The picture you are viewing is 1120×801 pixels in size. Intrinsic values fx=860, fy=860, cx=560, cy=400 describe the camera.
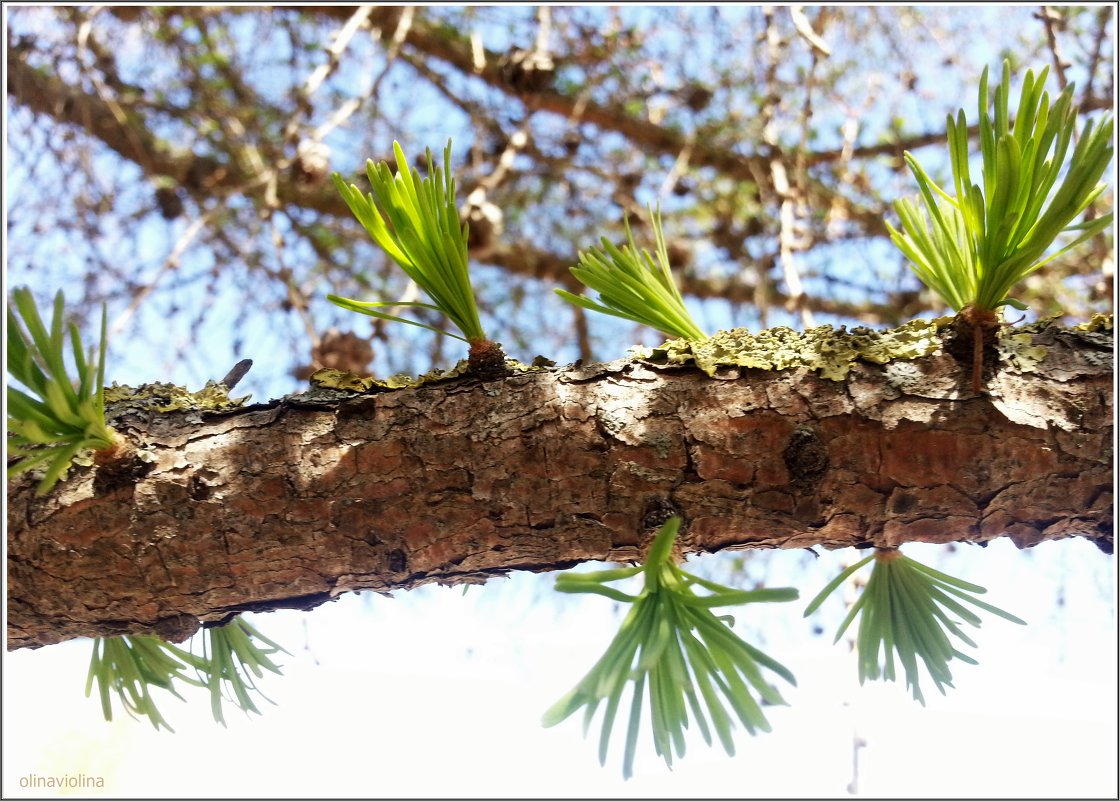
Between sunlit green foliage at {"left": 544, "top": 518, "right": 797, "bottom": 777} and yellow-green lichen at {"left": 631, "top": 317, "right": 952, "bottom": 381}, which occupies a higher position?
yellow-green lichen at {"left": 631, "top": 317, "right": 952, "bottom": 381}

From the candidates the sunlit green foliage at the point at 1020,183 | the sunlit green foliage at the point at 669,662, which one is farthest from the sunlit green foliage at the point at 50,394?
the sunlit green foliage at the point at 1020,183

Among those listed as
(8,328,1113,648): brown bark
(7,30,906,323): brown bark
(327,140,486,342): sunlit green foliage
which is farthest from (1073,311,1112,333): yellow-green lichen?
(7,30,906,323): brown bark

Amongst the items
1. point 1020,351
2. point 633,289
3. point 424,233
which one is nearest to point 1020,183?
point 1020,351

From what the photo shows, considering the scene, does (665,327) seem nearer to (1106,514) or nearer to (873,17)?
(1106,514)

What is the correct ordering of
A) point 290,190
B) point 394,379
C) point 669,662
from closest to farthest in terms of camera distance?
point 669,662 → point 394,379 → point 290,190

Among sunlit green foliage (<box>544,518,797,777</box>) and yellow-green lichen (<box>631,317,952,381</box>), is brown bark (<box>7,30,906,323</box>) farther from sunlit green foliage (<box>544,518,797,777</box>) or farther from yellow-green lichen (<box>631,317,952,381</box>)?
sunlit green foliage (<box>544,518,797,777</box>)

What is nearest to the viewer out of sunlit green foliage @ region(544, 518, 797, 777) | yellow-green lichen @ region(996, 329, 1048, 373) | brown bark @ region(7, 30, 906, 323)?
sunlit green foliage @ region(544, 518, 797, 777)

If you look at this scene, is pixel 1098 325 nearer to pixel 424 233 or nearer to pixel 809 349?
pixel 809 349
